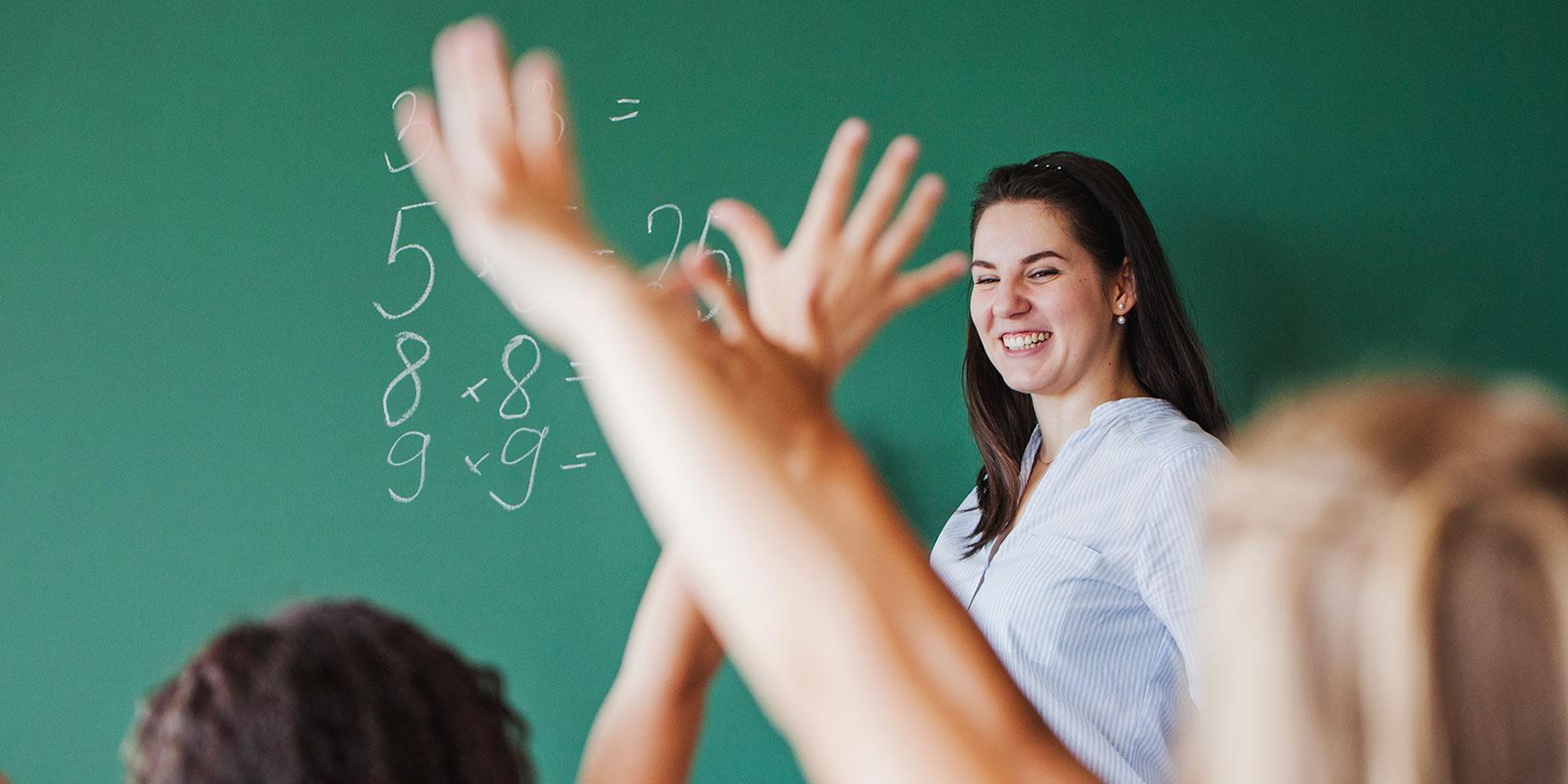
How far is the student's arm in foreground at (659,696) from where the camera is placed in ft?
2.65

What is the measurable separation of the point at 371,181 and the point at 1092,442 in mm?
1176

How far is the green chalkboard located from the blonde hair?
143 cm

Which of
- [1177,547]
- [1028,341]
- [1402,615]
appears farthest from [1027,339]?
[1402,615]

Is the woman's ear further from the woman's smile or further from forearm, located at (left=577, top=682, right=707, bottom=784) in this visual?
forearm, located at (left=577, top=682, right=707, bottom=784)

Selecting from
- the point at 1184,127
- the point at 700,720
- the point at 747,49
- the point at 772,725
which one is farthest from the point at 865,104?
the point at 700,720

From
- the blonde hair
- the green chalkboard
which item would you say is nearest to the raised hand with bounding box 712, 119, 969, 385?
the blonde hair

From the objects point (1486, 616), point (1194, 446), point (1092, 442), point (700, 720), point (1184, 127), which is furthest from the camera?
point (1184, 127)

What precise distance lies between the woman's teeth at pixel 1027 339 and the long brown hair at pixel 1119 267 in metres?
0.13

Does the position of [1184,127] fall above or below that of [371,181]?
below

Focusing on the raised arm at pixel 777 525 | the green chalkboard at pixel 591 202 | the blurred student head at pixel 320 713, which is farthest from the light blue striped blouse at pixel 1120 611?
the raised arm at pixel 777 525

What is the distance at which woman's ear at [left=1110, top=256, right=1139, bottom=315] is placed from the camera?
1771 mm

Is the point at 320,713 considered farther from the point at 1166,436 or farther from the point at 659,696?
the point at 1166,436

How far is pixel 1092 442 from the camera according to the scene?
1.69 metres

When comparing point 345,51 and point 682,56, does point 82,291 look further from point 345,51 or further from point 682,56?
point 682,56
